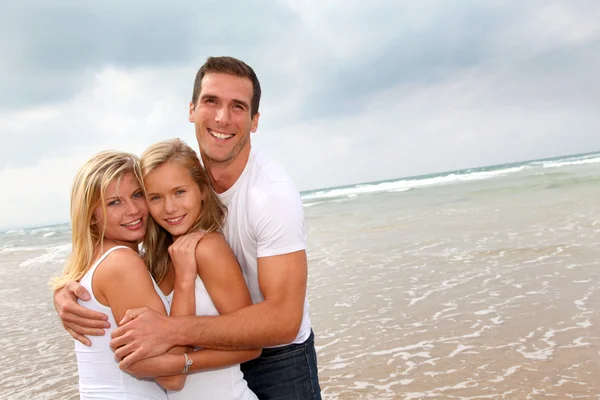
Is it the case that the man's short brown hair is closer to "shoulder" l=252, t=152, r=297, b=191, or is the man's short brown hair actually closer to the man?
the man

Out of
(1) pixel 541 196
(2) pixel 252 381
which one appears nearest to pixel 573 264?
(2) pixel 252 381

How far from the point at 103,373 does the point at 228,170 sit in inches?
50.7

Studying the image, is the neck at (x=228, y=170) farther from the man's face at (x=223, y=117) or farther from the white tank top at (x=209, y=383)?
the white tank top at (x=209, y=383)

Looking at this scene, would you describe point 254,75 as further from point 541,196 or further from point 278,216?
point 541,196

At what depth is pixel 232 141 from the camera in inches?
121

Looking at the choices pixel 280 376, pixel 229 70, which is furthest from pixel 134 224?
pixel 280 376

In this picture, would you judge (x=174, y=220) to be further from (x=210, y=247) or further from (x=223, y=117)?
(x=223, y=117)

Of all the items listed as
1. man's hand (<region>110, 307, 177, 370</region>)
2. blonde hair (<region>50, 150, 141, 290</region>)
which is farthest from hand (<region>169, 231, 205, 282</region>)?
blonde hair (<region>50, 150, 141, 290</region>)

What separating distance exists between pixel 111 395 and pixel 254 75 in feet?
6.64

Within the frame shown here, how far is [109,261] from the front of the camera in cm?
245

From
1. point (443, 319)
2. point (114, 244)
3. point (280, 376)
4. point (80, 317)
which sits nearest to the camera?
point (80, 317)

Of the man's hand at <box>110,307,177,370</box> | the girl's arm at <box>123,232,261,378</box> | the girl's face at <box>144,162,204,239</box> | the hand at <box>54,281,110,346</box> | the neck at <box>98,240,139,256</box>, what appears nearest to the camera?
the man's hand at <box>110,307,177,370</box>

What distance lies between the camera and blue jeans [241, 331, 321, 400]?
2973 millimetres

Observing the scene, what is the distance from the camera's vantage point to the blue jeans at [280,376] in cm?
297
